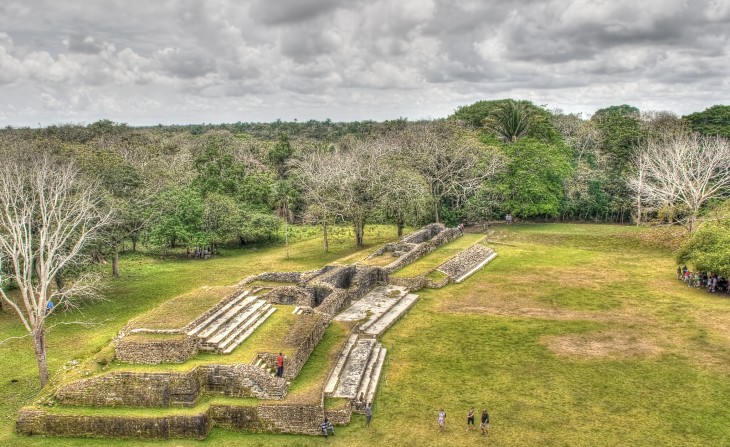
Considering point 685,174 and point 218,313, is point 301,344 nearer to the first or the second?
point 218,313

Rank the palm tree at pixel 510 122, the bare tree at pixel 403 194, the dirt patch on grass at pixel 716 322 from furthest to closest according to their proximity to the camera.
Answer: the palm tree at pixel 510 122 < the bare tree at pixel 403 194 < the dirt patch on grass at pixel 716 322

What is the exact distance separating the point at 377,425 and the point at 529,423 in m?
4.23

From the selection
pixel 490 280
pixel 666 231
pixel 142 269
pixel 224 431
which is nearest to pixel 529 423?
pixel 224 431

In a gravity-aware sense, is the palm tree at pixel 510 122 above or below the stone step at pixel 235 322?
above

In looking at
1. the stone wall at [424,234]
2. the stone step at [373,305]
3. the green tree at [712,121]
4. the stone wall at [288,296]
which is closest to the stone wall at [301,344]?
the stone wall at [288,296]

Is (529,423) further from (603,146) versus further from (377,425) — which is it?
(603,146)

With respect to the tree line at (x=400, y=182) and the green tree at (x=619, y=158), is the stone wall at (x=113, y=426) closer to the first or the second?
the tree line at (x=400, y=182)

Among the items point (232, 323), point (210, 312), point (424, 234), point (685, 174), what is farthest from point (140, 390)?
point (685, 174)

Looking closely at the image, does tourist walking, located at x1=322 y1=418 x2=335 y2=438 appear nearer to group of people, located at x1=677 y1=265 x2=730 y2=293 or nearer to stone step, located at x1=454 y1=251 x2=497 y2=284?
stone step, located at x1=454 y1=251 x2=497 y2=284

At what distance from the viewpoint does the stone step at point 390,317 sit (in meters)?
22.6

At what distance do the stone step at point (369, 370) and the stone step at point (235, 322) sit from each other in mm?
4592

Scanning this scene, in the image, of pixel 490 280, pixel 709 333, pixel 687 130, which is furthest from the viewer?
pixel 687 130

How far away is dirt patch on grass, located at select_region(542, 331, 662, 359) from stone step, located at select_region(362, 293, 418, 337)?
20.2 feet

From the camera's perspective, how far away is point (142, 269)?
3434 cm
